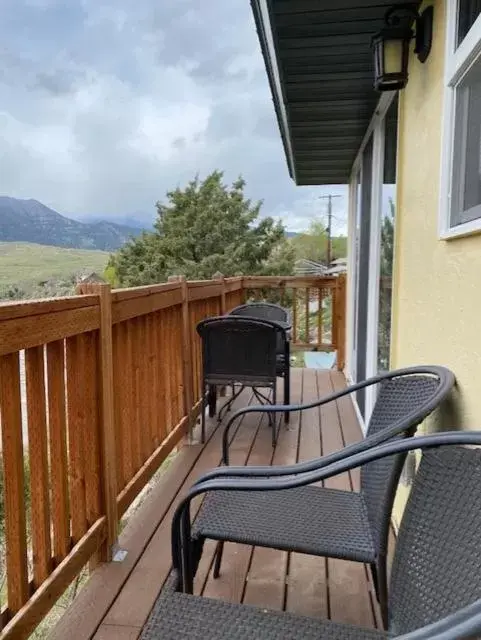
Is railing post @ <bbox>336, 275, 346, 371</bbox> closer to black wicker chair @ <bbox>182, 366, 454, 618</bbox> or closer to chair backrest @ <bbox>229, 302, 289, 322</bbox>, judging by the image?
chair backrest @ <bbox>229, 302, 289, 322</bbox>

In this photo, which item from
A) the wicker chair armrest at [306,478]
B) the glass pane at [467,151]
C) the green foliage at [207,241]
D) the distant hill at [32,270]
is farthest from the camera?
the green foliage at [207,241]

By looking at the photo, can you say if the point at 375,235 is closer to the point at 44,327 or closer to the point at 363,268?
the point at 363,268

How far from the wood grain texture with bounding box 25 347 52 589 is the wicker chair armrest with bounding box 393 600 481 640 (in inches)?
48.0

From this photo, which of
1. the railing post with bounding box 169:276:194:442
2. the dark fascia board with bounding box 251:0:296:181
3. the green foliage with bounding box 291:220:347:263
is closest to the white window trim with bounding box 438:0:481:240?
the dark fascia board with bounding box 251:0:296:181

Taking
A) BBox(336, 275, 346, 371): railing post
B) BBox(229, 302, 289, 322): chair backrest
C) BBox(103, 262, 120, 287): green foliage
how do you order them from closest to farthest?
BBox(229, 302, 289, 322): chair backrest
BBox(336, 275, 346, 371): railing post
BBox(103, 262, 120, 287): green foliage

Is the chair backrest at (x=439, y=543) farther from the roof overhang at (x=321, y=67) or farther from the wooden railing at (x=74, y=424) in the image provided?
the roof overhang at (x=321, y=67)

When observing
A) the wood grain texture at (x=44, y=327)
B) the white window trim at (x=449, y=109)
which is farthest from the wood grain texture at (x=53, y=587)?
the white window trim at (x=449, y=109)

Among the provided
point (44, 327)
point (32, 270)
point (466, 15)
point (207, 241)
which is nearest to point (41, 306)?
point (44, 327)

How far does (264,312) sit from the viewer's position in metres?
4.77

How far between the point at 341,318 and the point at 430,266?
4202 mm

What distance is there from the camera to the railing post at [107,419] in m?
1.93

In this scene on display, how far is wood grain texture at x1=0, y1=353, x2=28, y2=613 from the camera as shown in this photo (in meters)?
1.38

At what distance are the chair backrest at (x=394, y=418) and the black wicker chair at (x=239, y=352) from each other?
5.34ft

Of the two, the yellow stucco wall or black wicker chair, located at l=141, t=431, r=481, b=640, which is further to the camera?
the yellow stucco wall
